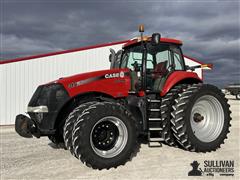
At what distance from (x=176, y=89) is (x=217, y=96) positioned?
971 mm

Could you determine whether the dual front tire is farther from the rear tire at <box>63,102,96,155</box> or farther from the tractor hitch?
the tractor hitch

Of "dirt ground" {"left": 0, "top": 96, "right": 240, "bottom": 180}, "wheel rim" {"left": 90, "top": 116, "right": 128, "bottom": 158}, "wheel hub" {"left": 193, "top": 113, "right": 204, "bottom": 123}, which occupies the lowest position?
"dirt ground" {"left": 0, "top": 96, "right": 240, "bottom": 180}

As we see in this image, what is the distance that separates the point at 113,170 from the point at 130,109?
54.7 inches

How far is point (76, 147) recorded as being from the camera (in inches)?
157

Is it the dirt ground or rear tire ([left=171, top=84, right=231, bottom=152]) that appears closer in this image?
the dirt ground

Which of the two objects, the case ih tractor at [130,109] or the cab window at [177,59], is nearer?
the case ih tractor at [130,109]

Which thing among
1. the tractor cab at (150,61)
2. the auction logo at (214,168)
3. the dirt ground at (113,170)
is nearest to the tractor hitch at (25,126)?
the dirt ground at (113,170)

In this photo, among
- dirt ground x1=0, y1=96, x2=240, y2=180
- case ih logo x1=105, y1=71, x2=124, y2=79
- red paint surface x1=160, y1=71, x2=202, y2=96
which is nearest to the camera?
dirt ground x1=0, y1=96, x2=240, y2=180

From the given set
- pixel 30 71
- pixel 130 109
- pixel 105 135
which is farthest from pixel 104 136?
pixel 30 71

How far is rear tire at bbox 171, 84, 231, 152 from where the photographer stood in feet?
15.9

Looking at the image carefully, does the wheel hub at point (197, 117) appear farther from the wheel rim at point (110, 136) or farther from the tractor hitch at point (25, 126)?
the tractor hitch at point (25, 126)

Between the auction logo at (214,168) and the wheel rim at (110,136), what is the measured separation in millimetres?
1285

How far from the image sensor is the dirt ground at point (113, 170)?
3963 millimetres

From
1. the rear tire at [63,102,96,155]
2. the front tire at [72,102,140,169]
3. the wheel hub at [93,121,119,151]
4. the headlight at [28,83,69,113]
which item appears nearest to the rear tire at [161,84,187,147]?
the front tire at [72,102,140,169]
